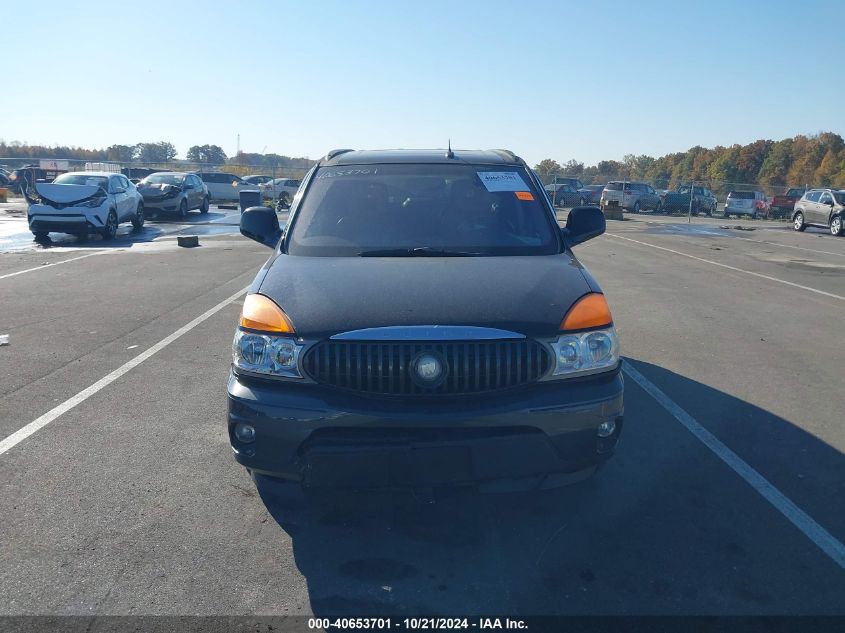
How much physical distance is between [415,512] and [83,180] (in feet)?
59.9

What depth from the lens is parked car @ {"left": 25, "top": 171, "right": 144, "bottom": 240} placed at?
1764cm

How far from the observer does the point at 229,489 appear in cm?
421

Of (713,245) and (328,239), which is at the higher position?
(328,239)

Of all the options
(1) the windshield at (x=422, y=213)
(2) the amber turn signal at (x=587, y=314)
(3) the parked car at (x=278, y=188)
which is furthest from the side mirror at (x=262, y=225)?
(3) the parked car at (x=278, y=188)

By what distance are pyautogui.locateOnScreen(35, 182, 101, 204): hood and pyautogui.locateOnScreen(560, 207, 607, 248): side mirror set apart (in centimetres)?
1601

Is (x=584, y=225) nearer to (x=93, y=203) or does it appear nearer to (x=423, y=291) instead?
(x=423, y=291)

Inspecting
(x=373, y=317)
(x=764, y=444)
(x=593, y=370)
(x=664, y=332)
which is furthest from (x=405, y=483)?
(x=664, y=332)

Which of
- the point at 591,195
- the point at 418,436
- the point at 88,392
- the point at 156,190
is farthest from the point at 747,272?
the point at 591,195

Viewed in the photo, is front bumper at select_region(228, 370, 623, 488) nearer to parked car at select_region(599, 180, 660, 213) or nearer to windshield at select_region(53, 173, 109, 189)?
windshield at select_region(53, 173, 109, 189)

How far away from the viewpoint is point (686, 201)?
137ft

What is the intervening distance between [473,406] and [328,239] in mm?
1699

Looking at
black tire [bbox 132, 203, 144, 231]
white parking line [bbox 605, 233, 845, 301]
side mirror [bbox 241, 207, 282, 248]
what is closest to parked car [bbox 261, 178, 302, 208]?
black tire [bbox 132, 203, 144, 231]

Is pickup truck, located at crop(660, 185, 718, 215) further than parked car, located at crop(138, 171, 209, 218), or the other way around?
pickup truck, located at crop(660, 185, 718, 215)

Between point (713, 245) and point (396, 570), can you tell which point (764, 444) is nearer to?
point (396, 570)
